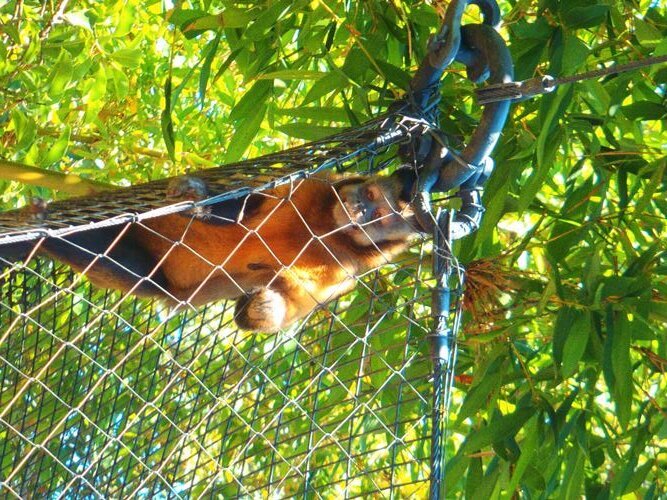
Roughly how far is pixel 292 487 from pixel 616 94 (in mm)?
1608

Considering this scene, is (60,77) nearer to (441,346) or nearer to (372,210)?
(372,210)

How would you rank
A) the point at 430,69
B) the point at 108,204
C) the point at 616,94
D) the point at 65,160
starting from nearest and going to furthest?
the point at 108,204
the point at 430,69
the point at 616,94
the point at 65,160

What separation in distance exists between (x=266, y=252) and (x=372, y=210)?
0.83 ft

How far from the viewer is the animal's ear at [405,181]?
1.74m

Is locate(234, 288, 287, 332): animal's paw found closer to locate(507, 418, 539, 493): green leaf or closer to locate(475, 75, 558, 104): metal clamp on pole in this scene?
locate(507, 418, 539, 493): green leaf

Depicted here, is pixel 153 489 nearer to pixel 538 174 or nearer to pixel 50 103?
pixel 538 174

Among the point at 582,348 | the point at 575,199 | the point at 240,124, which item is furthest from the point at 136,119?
the point at 582,348

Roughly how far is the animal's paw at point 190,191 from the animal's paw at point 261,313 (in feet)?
1.99

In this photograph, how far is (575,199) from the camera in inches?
84.9

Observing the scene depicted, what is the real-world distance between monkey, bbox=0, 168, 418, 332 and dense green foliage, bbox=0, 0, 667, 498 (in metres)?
0.18

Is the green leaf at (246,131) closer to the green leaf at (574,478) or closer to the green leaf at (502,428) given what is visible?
the green leaf at (502,428)

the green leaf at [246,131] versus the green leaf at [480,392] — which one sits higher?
the green leaf at [246,131]

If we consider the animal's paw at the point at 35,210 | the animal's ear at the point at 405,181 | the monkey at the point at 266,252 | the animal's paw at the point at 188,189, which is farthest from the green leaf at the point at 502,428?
the animal's paw at the point at 35,210

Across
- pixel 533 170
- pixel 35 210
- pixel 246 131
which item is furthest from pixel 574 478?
pixel 35 210
